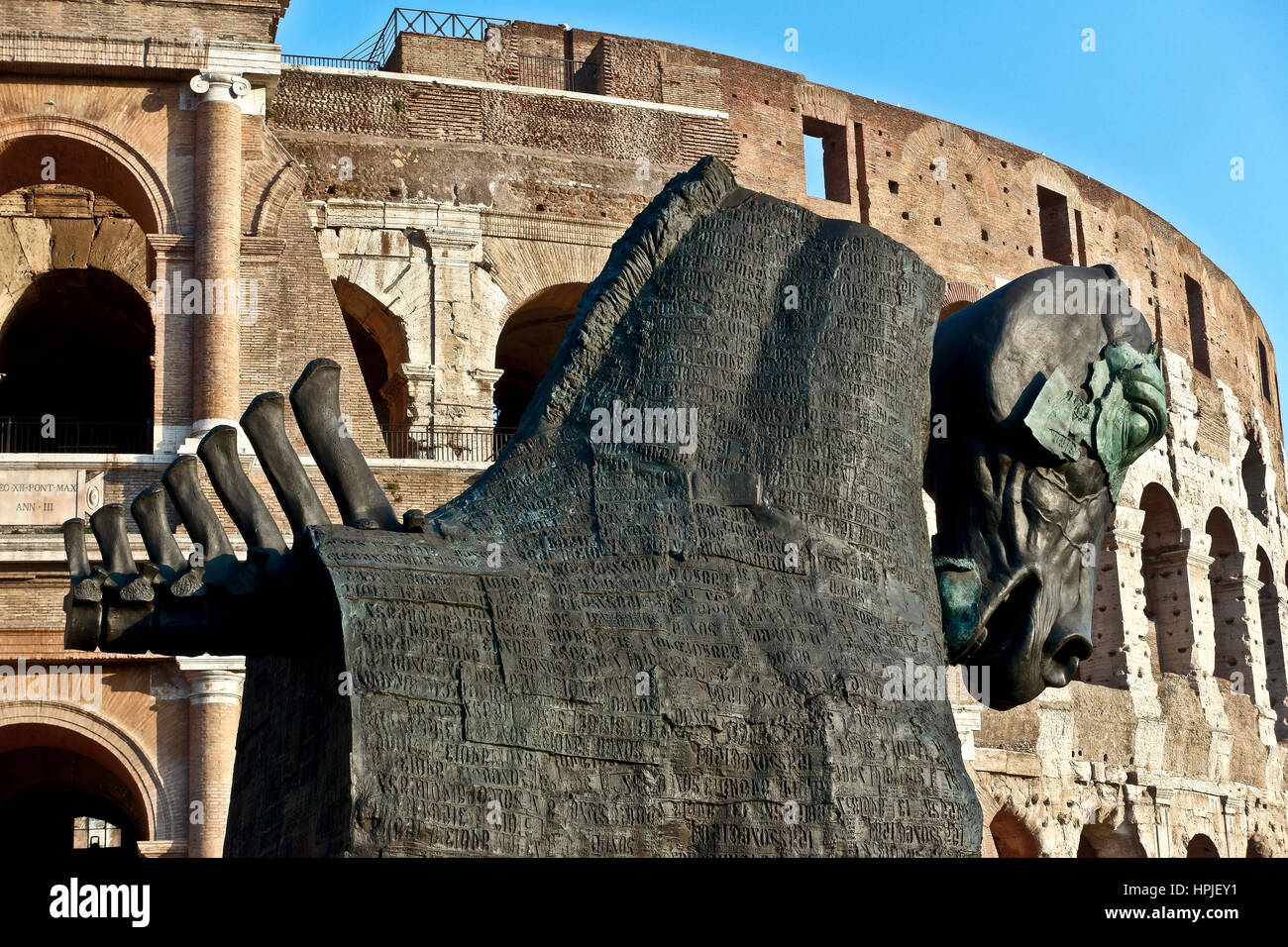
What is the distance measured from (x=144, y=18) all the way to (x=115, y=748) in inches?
198

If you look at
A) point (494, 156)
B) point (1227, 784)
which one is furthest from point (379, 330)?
point (1227, 784)

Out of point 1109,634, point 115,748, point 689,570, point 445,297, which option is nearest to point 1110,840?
point 1109,634

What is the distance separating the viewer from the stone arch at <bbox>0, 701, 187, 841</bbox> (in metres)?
11.5

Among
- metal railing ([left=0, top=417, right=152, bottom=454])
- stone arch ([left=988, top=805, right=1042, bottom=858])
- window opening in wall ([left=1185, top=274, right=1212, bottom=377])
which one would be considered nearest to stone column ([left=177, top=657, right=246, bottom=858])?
metal railing ([left=0, top=417, right=152, bottom=454])

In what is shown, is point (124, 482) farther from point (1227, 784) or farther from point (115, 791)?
point (1227, 784)

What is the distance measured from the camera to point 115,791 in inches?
543

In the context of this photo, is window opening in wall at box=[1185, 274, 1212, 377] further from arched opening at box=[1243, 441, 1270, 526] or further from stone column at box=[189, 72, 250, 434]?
stone column at box=[189, 72, 250, 434]

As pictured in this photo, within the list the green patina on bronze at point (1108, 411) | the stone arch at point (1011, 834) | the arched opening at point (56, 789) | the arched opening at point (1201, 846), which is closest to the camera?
the green patina on bronze at point (1108, 411)

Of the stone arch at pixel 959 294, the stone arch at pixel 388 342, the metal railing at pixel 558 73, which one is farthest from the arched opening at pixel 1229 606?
the stone arch at pixel 388 342

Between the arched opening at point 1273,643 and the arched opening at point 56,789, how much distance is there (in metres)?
13.1

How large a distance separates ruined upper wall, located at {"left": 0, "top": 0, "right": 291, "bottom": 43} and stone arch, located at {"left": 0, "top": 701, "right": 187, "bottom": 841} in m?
4.60

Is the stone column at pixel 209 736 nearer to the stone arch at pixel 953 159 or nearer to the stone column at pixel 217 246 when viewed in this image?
the stone column at pixel 217 246

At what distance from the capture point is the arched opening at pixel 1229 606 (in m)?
20.8
